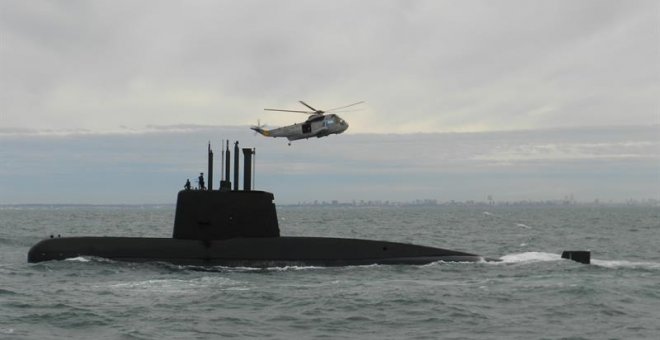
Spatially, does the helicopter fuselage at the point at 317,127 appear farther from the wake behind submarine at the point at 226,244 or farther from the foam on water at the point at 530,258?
the foam on water at the point at 530,258

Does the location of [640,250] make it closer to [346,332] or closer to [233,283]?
[233,283]

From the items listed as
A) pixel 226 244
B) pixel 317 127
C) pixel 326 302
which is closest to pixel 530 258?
pixel 317 127

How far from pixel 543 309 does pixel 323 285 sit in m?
7.02

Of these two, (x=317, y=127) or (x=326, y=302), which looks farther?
(x=317, y=127)

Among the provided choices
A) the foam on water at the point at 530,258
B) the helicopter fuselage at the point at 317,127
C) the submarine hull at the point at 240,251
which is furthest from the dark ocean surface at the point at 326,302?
the helicopter fuselage at the point at 317,127

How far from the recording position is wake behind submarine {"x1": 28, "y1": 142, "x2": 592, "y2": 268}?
95.5ft

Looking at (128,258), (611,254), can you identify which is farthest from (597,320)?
(611,254)

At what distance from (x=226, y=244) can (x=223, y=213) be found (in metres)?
1.17

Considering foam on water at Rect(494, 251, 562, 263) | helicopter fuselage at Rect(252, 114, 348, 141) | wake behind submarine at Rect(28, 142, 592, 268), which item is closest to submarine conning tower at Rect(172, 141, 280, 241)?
wake behind submarine at Rect(28, 142, 592, 268)

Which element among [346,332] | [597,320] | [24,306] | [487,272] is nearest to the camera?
[346,332]

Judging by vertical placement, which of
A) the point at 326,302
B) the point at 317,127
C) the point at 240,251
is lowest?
the point at 326,302

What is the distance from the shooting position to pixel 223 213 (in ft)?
97.1

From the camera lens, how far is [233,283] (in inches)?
983

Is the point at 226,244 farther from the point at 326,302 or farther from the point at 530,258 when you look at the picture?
the point at 530,258
